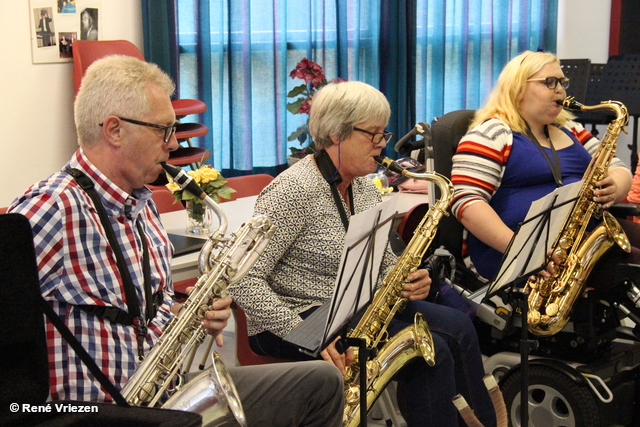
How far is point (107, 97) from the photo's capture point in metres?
1.68

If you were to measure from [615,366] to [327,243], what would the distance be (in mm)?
1294

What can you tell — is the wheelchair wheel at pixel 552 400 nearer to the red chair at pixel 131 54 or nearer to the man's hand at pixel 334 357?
the man's hand at pixel 334 357

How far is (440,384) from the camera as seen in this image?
2184mm

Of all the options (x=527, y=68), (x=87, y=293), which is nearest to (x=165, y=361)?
(x=87, y=293)

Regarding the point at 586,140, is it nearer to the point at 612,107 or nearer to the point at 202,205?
the point at 612,107

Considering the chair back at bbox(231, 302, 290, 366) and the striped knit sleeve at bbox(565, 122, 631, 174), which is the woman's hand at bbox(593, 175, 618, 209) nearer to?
the striped knit sleeve at bbox(565, 122, 631, 174)

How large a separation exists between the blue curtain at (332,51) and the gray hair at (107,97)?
4.17 metres

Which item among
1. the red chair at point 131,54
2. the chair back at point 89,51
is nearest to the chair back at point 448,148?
the red chair at point 131,54

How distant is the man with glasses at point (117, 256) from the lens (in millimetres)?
1497

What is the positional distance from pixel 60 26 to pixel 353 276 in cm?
405

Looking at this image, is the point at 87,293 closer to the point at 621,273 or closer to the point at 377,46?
the point at 621,273

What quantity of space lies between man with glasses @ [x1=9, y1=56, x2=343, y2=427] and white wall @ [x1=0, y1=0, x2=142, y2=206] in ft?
10.6

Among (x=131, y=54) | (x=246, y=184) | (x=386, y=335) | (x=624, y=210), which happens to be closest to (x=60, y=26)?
(x=131, y=54)

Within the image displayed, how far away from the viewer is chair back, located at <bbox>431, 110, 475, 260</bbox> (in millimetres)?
2926
